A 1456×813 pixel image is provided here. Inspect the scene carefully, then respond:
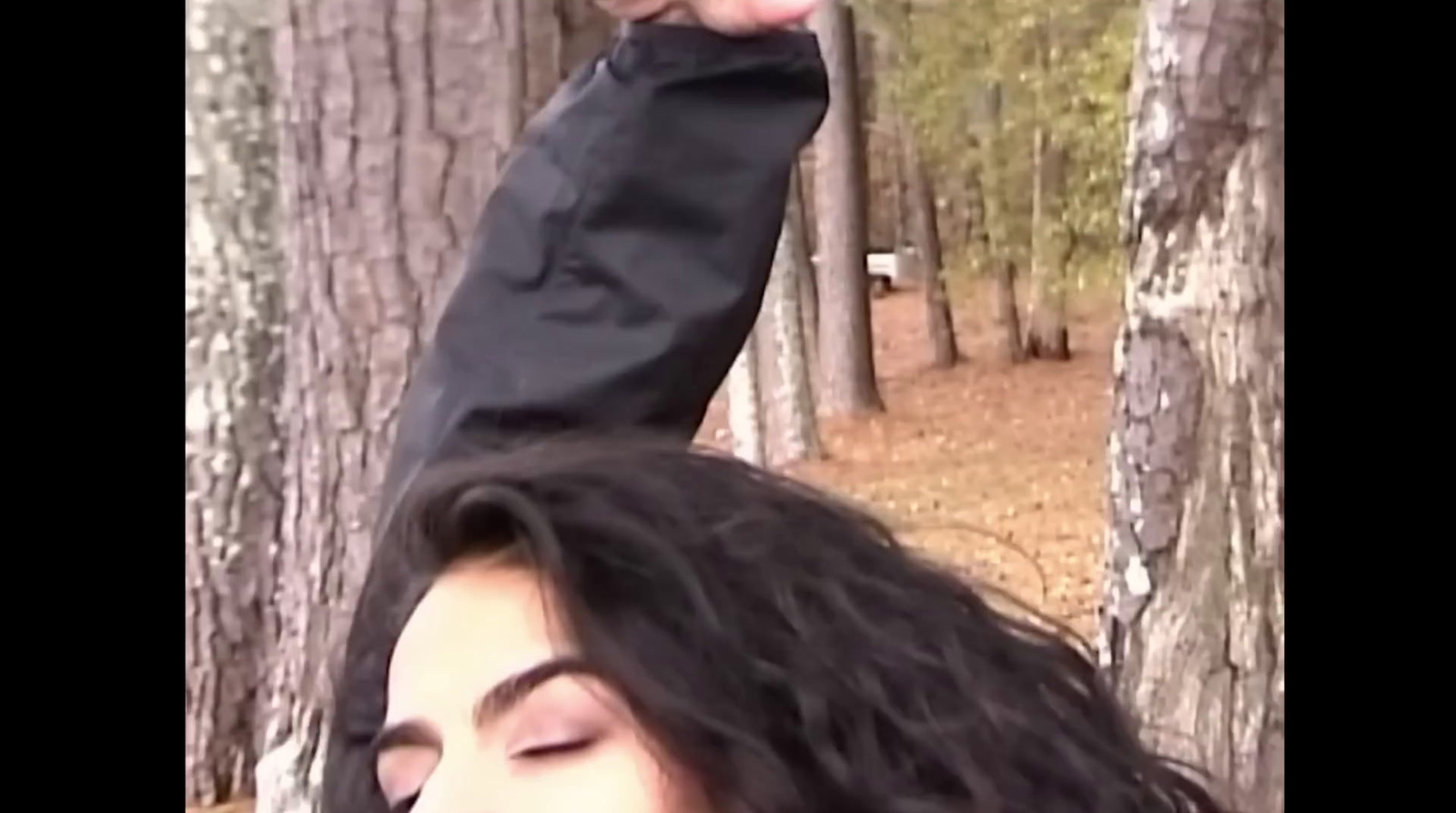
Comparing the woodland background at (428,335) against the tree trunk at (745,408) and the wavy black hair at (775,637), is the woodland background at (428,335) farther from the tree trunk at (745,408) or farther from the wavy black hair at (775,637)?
the tree trunk at (745,408)

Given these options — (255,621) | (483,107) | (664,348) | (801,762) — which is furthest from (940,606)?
(255,621)

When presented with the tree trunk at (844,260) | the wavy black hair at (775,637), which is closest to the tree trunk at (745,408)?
the tree trunk at (844,260)

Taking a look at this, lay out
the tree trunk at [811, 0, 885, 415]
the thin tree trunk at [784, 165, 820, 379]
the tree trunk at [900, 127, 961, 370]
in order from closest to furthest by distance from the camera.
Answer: the thin tree trunk at [784, 165, 820, 379] < the tree trunk at [811, 0, 885, 415] < the tree trunk at [900, 127, 961, 370]

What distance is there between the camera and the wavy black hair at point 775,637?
882 millimetres

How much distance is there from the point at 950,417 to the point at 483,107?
9.40m

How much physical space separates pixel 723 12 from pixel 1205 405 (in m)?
1.78

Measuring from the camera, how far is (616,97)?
1205 millimetres

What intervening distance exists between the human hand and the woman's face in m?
0.43

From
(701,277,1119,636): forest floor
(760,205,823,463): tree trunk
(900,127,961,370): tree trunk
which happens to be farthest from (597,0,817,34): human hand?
(900,127,961,370): tree trunk

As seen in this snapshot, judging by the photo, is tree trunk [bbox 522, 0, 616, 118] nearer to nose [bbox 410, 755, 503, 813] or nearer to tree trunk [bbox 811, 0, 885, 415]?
nose [bbox 410, 755, 503, 813]

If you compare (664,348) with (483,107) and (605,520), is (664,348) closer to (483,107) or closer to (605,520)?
(605,520)

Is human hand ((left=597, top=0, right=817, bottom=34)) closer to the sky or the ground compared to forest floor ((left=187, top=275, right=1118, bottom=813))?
closer to the sky

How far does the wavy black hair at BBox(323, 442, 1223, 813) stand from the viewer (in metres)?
0.88
